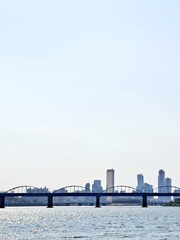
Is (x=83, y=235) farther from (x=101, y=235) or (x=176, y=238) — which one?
(x=176, y=238)

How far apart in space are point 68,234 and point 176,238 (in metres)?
18.6

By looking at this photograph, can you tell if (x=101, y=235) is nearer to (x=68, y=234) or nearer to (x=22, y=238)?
(x=68, y=234)

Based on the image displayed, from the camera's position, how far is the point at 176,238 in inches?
3504

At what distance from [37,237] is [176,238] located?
20.2 meters

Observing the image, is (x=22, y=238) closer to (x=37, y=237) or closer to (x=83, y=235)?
(x=37, y=237)

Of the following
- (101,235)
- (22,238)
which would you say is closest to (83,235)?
(101,235)

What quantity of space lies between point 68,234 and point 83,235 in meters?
3.64

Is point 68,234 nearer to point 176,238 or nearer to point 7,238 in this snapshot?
point 7,238

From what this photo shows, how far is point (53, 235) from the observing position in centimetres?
9694

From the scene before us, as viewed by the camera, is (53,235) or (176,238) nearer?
(176,238)

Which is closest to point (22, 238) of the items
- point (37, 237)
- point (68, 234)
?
point (37, 237)

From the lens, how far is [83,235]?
96.6 m

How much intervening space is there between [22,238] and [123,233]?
16610 millimetres

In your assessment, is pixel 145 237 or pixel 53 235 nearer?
pixel 145 237
